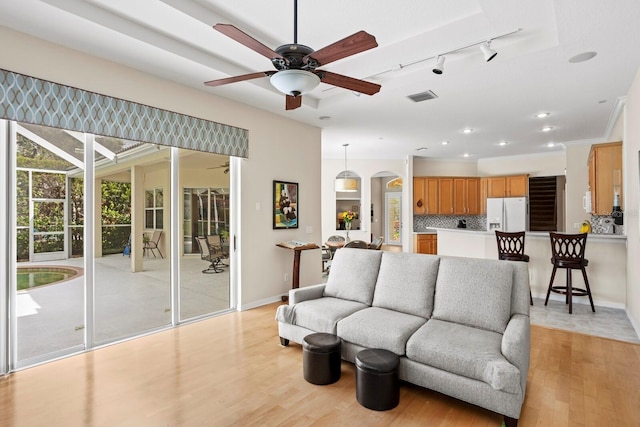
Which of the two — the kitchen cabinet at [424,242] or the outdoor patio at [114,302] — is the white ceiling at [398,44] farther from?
the kitchen cabinet at [424,242]

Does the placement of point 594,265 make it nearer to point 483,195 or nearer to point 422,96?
point 422,96

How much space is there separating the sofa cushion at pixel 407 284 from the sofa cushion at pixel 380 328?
0.10 m

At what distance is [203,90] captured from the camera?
13.9ft

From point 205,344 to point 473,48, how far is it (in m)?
4.08

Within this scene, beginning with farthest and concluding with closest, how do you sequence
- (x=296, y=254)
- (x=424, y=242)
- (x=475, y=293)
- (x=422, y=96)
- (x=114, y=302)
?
(x=424, y=242)
(x=296, y=254)
(x=422, y=96)
(x=114, y=302)
(x=475, y=293)

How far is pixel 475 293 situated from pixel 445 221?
6894mm

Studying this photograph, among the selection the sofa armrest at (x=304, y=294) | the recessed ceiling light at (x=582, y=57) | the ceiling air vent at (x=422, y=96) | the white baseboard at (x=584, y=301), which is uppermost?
the recessed ceiling light at (x=582, y=57)

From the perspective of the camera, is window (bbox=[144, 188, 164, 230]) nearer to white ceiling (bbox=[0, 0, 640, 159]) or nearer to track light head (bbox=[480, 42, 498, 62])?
white ceiling (bbox=[0, 0, 640, 159])

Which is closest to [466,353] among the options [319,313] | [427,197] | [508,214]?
[319,313]

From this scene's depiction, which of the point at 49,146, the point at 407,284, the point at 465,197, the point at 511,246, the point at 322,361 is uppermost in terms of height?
the point at 49,146

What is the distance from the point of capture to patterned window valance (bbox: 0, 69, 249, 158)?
2.83 metres

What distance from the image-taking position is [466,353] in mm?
2262

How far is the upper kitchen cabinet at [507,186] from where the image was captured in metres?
8.25

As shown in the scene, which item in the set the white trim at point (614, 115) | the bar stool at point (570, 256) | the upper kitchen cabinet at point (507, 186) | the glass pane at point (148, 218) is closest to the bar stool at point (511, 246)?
the bar stool at point (570, 256)
